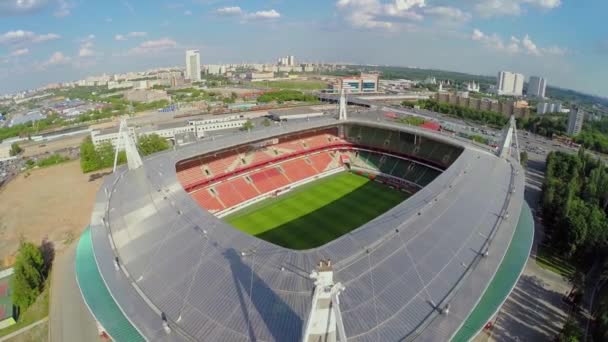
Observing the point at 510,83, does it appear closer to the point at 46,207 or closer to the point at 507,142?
the point at 507,142

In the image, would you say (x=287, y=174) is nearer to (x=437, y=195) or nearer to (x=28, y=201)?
(x=437, y=195)

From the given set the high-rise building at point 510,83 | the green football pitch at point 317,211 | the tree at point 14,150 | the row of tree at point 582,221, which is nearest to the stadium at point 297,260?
the green football pitch at point 317,211

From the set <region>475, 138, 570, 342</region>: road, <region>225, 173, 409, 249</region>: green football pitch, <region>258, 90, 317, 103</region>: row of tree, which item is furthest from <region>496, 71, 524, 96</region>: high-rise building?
<region>475, 138, 570, 342</region>: road

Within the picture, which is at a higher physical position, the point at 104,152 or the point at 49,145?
the point at 104,152

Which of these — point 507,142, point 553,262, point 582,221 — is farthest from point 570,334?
point 507,142

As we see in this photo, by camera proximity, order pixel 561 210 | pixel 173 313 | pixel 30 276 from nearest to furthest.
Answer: pixel 173 313
pixel 30 276
pixel 561 210

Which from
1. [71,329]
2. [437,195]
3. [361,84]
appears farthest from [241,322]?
[361,84]

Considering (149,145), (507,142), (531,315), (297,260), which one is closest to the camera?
(297,260)
